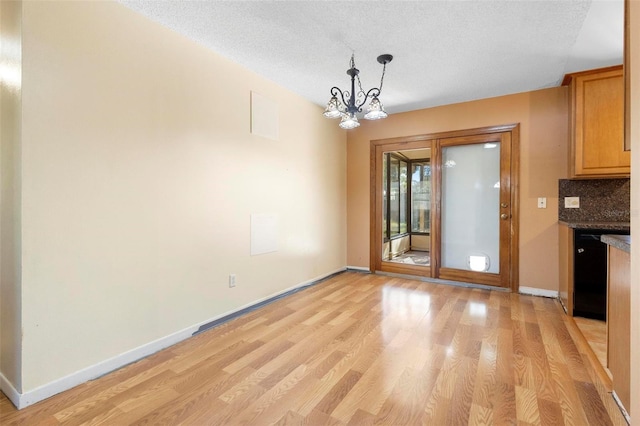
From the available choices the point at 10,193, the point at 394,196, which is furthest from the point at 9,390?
the point at 394,196

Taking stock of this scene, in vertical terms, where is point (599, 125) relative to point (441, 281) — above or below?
above

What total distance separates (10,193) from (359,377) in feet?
7.99

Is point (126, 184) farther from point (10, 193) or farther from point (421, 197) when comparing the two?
point (421, 197)

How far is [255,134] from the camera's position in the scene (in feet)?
10.7

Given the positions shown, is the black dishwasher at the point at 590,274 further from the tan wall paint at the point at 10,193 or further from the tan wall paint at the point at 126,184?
the tan wall paint at the point at 10,193

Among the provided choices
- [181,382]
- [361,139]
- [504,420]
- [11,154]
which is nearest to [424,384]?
[504,420]

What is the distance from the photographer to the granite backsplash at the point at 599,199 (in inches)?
130

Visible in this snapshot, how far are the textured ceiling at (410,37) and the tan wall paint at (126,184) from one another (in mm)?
330

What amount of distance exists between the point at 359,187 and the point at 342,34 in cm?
275

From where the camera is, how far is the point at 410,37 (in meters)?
2.52

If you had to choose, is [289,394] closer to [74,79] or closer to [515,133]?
[74,79]

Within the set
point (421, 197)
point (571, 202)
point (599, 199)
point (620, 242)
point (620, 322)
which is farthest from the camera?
point (421, 197)

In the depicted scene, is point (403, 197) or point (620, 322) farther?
point (403, 197)

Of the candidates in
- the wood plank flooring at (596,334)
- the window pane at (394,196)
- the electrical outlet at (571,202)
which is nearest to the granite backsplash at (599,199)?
the electrical outlet at (571,202)
